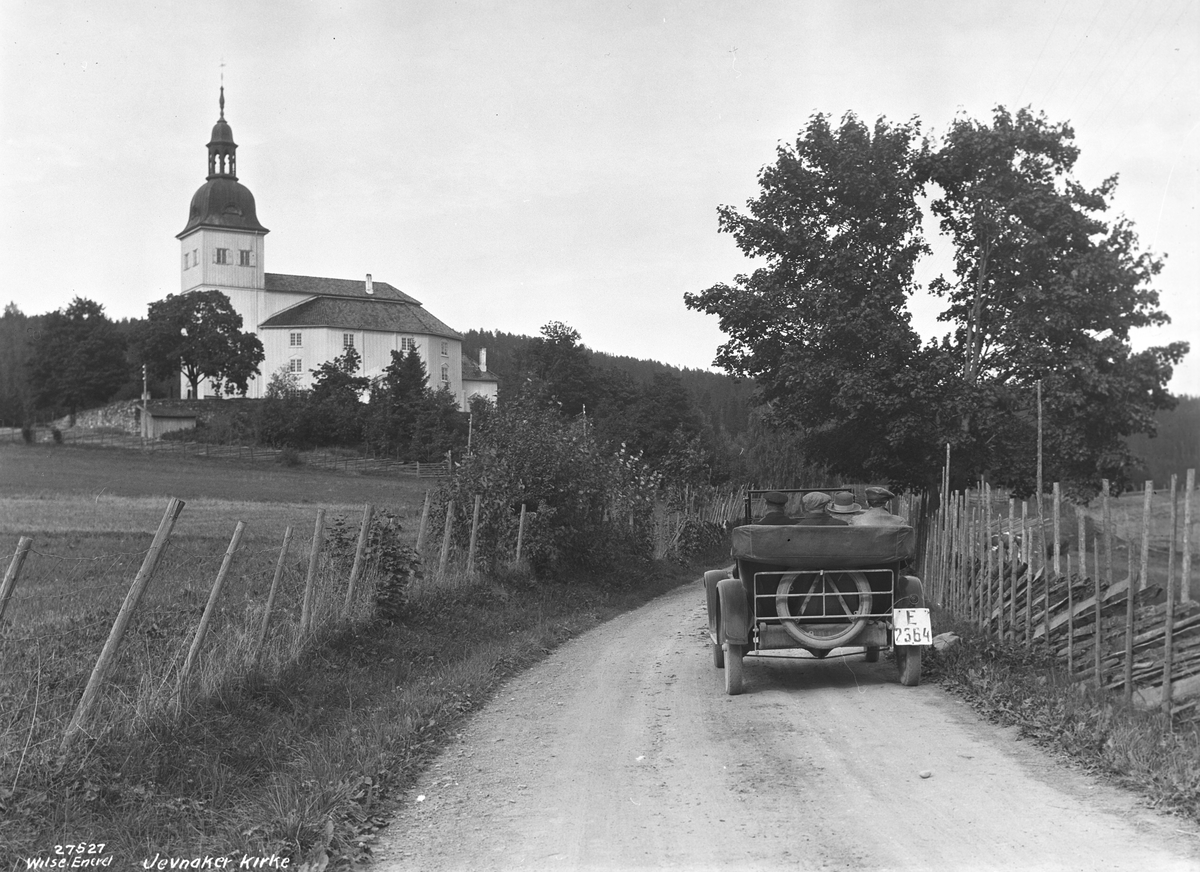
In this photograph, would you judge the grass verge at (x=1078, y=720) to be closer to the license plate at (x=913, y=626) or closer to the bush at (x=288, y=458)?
the license plate at (x=913, y=626)

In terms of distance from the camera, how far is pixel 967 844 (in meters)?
5.39

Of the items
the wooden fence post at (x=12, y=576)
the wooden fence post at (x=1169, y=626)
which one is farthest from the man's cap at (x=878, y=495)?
the wooden fence post at (x=12, y=576)

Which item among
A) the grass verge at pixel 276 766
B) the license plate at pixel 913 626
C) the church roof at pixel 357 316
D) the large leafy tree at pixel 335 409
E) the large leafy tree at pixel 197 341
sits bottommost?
the grass verge at pixel 276 766

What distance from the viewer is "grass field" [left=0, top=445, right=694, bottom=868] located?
6109 millimetres

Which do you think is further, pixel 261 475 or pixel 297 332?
pixel 297 332

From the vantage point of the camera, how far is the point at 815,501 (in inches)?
432

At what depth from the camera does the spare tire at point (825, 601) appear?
32.8 ft

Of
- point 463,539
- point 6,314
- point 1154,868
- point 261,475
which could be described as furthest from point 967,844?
point 6,314

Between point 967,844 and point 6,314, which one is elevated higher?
point 6,314

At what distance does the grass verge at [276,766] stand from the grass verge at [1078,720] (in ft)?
13.9

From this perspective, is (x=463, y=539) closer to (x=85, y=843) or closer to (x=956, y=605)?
(x=956, y=605)

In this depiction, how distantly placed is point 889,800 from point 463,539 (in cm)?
1444

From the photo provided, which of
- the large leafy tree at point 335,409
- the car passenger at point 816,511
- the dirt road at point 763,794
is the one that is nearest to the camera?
the dirt road at point 763,794

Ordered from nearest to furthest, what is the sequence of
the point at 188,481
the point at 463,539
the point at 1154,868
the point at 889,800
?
the point at 1154,868 → the point at 889,800 → the point at 463,539 → the point at 188,481
